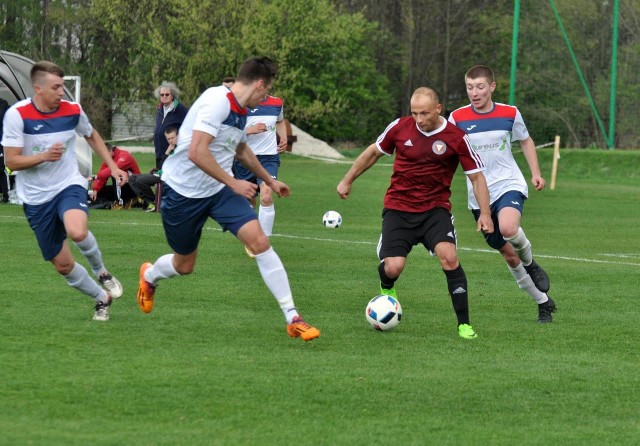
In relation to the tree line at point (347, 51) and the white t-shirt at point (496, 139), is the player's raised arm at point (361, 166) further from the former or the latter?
the tree line at point (347, 51)

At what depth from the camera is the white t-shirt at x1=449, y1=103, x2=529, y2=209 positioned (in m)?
10.2

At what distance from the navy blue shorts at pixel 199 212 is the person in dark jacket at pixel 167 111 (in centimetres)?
988

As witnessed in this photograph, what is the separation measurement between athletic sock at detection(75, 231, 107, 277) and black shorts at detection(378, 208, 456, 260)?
2182 millimetres

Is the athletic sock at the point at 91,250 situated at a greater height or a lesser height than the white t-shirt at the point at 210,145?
lesser

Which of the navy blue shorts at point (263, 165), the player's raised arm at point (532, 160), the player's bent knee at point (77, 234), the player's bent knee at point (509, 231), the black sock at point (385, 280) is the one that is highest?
the player's raised arm at point (532, 160)

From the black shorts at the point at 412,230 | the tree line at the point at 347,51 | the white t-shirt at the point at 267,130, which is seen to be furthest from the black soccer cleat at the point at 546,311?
the tree line at the point at 347,51

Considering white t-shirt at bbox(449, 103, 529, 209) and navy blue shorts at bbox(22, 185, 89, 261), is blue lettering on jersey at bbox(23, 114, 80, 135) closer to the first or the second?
navy blue shorts at bbox(22, 185, 89, 261)

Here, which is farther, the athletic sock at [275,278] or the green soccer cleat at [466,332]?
the green soccer cleat at [466,332]

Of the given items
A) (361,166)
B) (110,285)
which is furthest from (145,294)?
(361,166)

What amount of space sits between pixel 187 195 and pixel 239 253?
607 cm

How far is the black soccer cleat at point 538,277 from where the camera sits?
1007 centimetres

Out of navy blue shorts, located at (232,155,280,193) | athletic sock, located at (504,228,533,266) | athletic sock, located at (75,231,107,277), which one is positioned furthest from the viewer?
navy blue shorts, located at (232,155,280,193)

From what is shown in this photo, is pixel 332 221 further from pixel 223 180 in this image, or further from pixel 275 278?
pixel 223 180

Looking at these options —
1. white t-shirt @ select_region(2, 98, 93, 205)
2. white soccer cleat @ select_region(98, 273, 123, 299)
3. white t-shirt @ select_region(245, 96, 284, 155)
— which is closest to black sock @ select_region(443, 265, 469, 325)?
white soccer cleat @ select_region(98, 273, 123, 299)
